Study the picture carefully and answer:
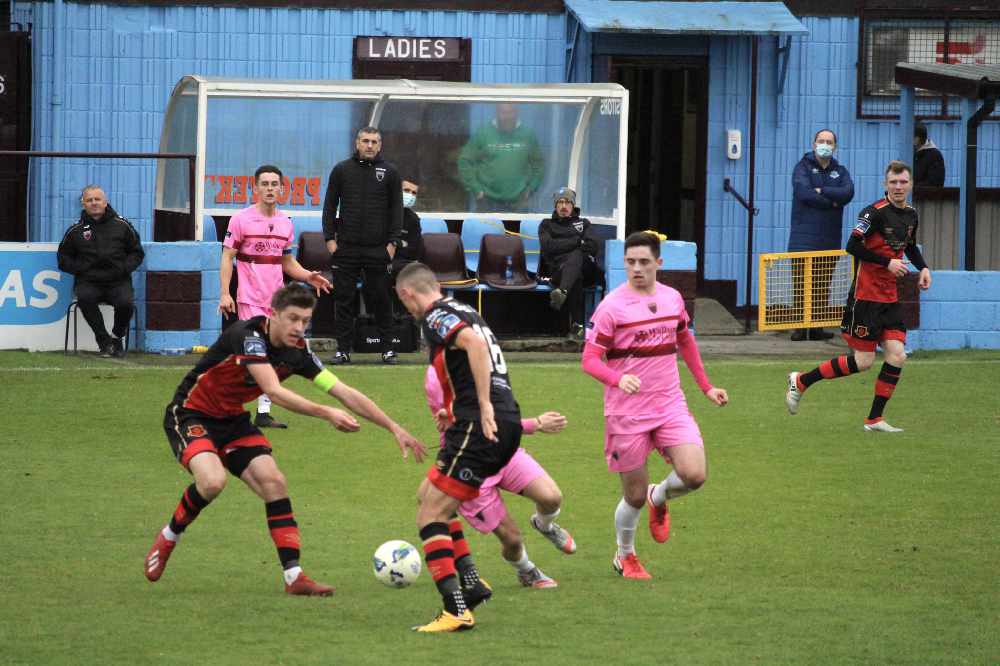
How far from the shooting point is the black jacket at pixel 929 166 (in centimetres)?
2088

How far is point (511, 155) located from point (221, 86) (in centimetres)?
351

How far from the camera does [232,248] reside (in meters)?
13.2

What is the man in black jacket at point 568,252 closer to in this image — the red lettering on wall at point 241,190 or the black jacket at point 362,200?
the black jacket at point 362,200

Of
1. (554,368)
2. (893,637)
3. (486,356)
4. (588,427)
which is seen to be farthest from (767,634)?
(554,368)

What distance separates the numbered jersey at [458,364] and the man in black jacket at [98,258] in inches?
390

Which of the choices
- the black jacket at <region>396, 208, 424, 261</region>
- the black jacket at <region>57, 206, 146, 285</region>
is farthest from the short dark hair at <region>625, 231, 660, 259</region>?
the black jacket at <region>57, 206, 146, 285</region>

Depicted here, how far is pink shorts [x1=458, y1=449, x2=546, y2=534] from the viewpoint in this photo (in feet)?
26.1

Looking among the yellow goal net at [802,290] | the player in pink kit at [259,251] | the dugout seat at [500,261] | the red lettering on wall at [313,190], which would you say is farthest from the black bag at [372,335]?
the yellow goal net at [802,290]

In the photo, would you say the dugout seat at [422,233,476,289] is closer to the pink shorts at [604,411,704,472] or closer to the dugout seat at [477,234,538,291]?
the dugout seat at [477,234,538,291]

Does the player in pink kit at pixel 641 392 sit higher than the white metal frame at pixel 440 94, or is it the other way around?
the white metal frame at pixel 440 94

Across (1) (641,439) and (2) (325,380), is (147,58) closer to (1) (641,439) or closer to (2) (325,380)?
(2) (325,380)

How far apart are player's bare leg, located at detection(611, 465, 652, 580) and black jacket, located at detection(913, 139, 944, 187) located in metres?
13.2

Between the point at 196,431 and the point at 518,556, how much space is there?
1679 mm

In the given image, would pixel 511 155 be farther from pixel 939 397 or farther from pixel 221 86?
pixel 939 397
